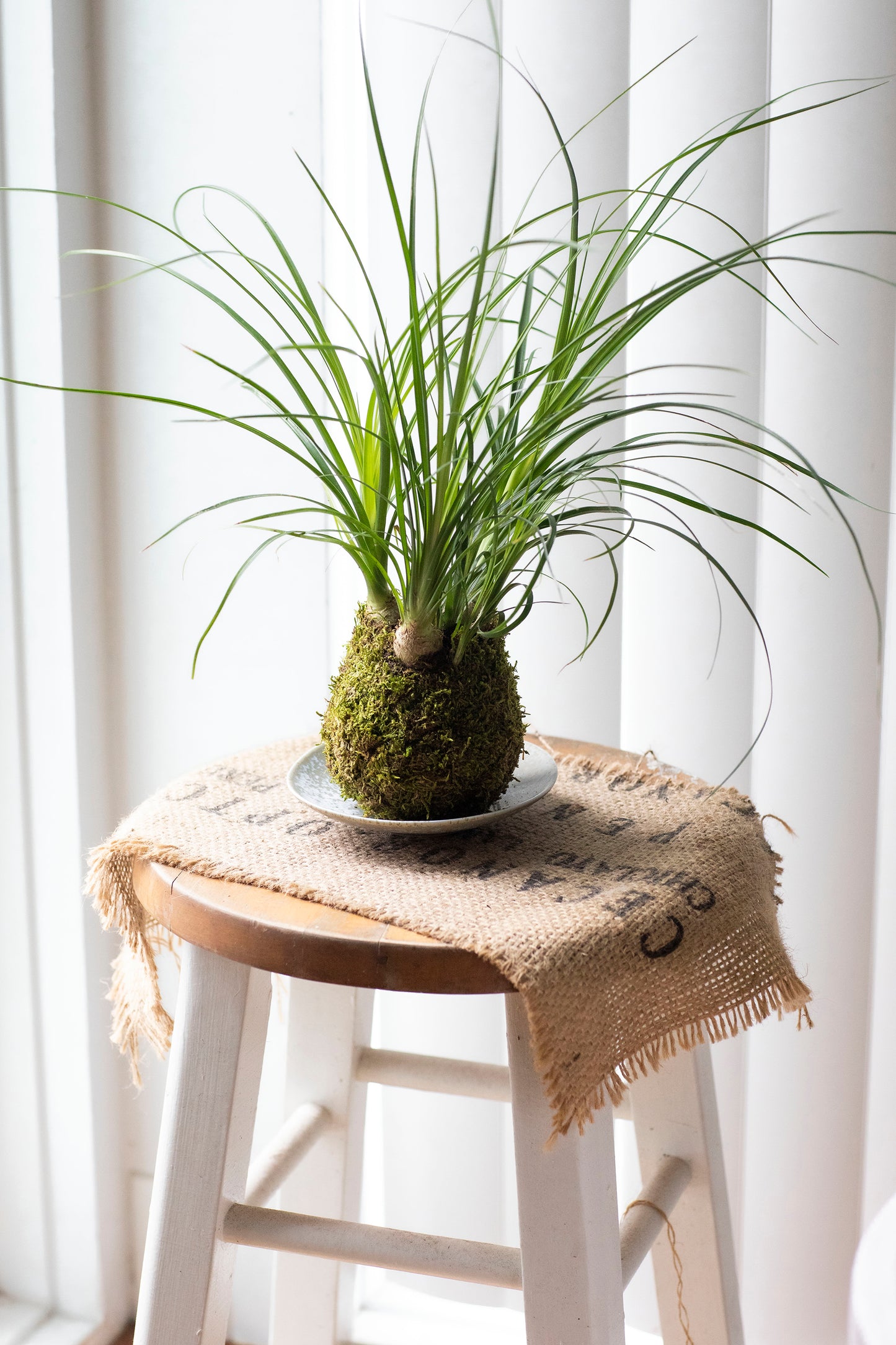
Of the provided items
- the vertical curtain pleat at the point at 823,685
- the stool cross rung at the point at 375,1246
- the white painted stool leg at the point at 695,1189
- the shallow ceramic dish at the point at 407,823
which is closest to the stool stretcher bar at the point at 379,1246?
the stool cross rung at the point at 375,1246

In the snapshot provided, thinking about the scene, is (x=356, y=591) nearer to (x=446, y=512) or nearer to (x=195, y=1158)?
(x=446, y=512)


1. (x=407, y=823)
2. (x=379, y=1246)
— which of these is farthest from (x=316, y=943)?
(x=379, y=1246)

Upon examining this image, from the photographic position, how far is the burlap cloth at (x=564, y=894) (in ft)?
1.83

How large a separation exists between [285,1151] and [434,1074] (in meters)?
0.12

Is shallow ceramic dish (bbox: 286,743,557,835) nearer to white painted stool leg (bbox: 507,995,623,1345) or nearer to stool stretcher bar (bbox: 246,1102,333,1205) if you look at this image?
white painted stool leg (bbox: 507,995,623,1345)

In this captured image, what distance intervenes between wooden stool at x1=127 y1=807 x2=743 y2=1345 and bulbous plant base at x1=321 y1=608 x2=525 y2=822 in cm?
9

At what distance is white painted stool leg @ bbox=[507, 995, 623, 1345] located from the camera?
1.94 feet

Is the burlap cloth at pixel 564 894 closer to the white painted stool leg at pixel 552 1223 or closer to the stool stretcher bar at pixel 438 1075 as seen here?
the white painted stool leg at pixel 552 1223

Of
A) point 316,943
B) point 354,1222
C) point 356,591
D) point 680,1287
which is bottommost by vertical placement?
point 680,1287

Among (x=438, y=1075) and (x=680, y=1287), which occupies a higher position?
(x=438, y=1075)

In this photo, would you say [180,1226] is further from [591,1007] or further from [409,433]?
[409,433]

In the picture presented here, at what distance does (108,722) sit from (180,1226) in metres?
0.63

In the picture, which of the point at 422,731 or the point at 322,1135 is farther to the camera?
the point at 322,1135

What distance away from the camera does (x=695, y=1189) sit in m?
0.81
